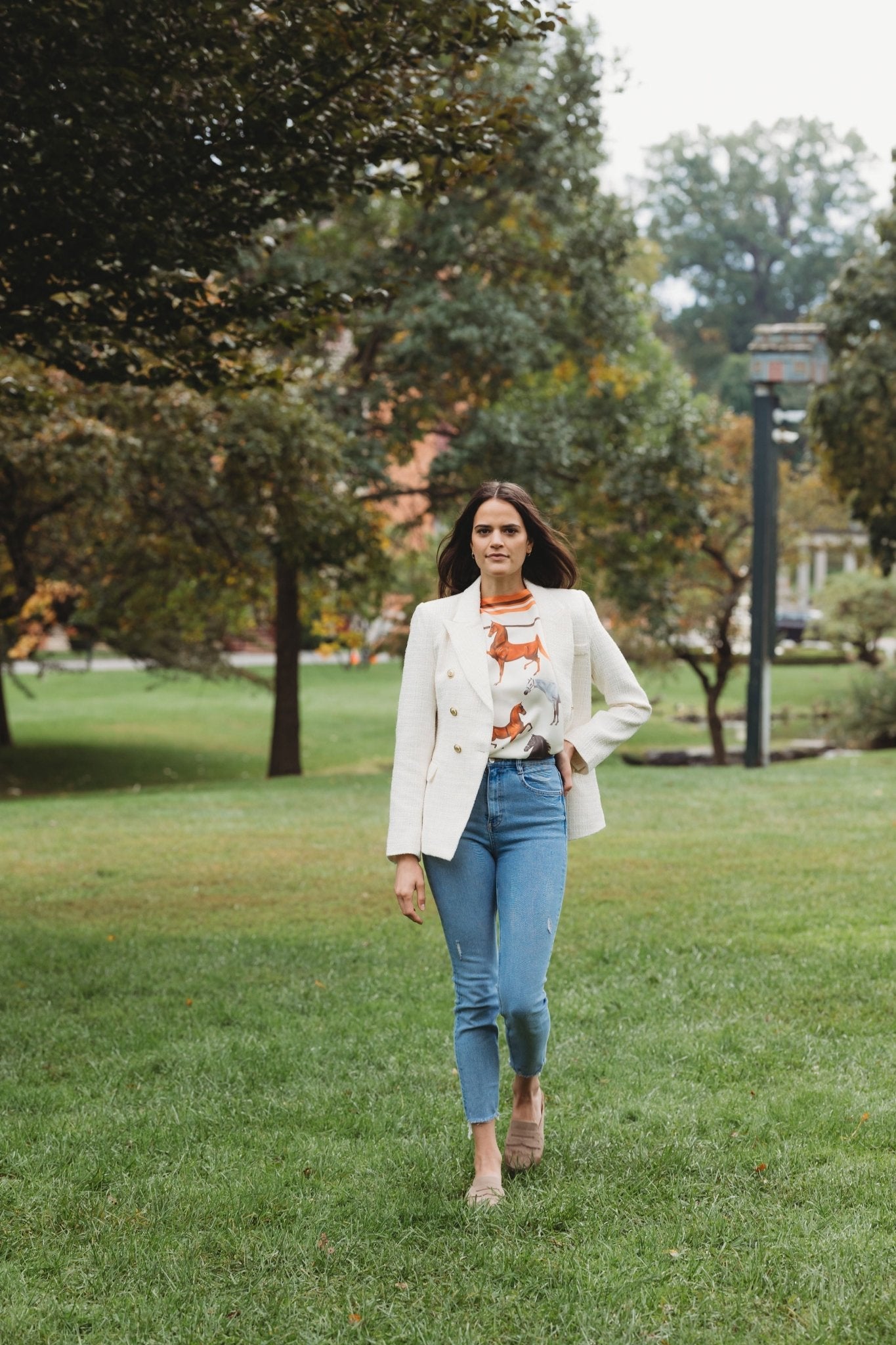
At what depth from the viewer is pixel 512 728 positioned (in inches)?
147

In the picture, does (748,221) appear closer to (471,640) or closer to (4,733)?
(4,733)

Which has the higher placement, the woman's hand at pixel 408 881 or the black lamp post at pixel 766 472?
the black lamp post at pixel 766 472

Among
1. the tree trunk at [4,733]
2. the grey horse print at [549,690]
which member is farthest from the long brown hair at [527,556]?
the tree trunk at [4,733]

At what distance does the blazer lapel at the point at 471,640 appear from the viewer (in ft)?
12.2

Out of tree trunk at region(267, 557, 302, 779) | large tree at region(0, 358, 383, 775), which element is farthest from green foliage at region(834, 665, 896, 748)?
tree trunk at region(267, 557, 302, 779)

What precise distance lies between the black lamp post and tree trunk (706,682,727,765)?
6.05 metres

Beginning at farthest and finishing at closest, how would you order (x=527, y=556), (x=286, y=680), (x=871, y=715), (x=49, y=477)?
1. (x=871, y=715)
2. (x=286, y=680)
3. (x=49, y=477)
4. (x=527, y=556)

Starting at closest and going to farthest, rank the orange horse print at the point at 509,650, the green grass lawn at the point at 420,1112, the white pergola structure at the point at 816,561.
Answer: the green grass lawn at the point at 420,1112 → the orange horse print at the point at 509,650 → the white pergola structure at the point at 816,561

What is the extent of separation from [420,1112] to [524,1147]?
638 millimetres

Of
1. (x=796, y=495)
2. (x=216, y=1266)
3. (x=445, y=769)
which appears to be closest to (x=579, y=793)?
(x=445, y=769)

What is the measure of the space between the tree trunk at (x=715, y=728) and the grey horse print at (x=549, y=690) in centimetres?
1924

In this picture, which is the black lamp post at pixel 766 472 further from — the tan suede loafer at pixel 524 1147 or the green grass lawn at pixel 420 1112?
the tan suede loafer at pixel 524 1147

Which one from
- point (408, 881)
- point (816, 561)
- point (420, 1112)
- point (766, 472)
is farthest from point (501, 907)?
point (816, 561)

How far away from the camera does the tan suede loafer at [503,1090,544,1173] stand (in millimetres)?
3928
